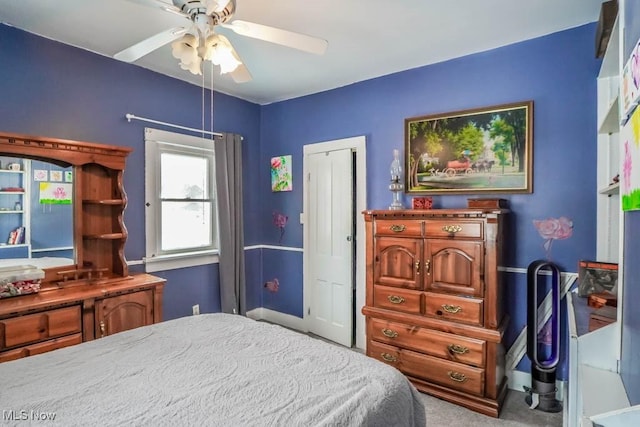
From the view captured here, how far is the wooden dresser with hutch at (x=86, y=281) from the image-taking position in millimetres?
2094

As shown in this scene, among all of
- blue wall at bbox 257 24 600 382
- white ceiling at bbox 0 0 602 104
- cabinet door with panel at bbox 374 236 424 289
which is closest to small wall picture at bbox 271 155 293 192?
blue wall at bbox 257 24 600 382

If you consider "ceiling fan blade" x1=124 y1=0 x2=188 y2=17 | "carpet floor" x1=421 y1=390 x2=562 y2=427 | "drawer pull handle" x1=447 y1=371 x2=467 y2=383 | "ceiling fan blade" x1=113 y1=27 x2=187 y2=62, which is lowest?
"carpet floor" x1=421 y1=390 x2=562 y2=427

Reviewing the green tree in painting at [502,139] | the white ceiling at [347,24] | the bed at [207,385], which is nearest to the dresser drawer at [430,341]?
the bed at [207,385]

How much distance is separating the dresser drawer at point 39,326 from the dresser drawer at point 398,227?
2.18m

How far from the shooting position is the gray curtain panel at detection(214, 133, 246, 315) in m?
3.62

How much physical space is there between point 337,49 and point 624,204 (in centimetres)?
219

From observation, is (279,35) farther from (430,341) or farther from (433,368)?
(433,368)

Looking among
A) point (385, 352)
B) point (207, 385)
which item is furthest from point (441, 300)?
point (207, 385)

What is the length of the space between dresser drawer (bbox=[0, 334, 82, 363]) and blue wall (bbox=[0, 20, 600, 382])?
0.89m

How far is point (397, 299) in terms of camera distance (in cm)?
267

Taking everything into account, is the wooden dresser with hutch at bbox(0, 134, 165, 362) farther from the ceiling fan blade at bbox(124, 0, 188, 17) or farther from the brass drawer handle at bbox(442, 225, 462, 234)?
the brass drawer handle at bbox(442, 225, 462, 234)

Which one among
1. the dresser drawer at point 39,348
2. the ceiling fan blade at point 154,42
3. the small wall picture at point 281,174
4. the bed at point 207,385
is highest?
the ceiling fan blade at point 154,42
